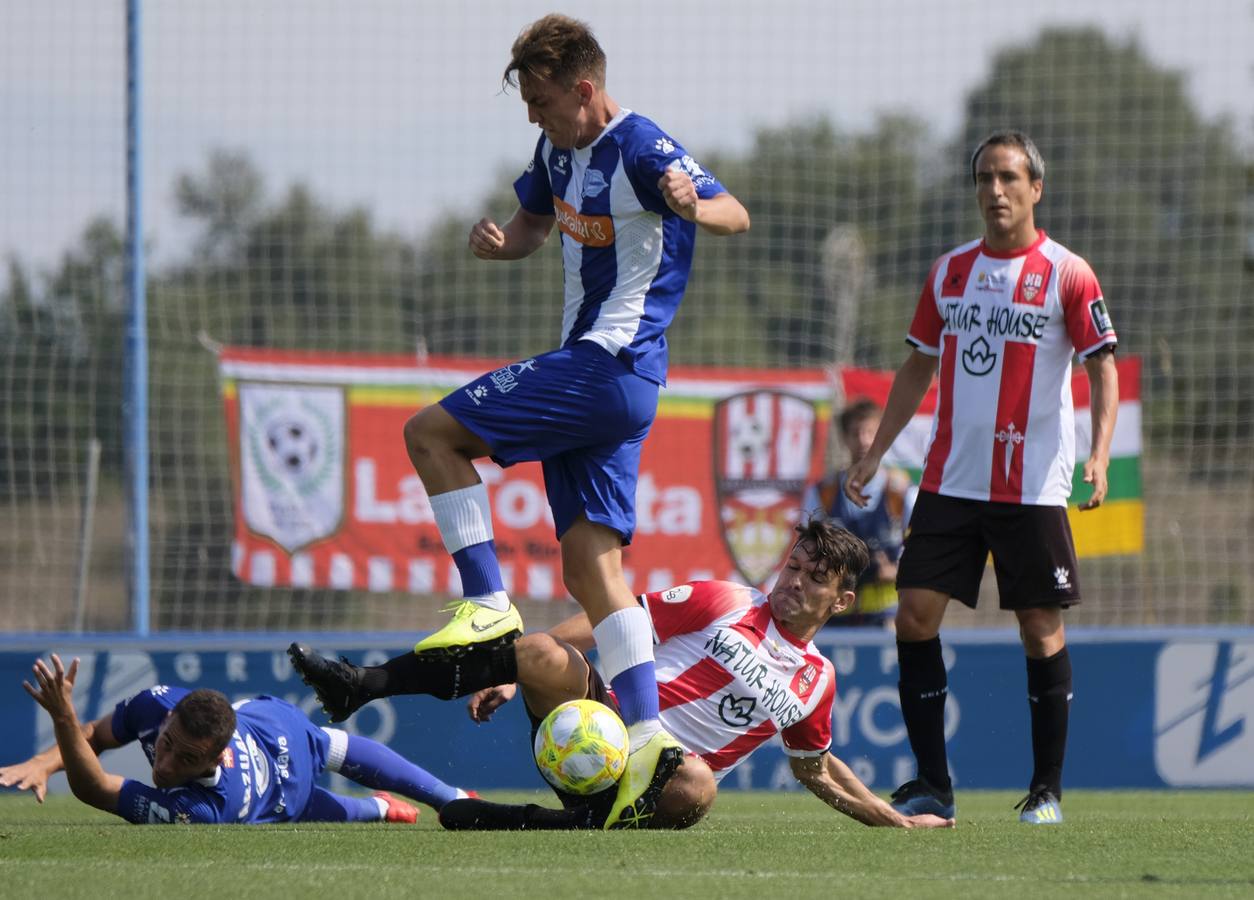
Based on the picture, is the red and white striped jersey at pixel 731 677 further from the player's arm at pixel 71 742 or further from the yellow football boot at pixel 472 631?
the player's arm at pixel 71 742

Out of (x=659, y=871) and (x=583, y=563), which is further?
(x=583, y=563)

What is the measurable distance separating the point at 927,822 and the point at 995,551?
883 mm

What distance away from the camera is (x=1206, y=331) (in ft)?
41.0

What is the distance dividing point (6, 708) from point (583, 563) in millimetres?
4897

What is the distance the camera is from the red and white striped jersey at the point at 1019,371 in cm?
505

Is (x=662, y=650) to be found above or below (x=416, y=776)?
above

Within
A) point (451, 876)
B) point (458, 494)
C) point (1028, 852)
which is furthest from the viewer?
point (458, 494)

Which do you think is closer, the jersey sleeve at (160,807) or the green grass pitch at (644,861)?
the green grass pitch at (644,861)

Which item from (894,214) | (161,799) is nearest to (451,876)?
(161,799)

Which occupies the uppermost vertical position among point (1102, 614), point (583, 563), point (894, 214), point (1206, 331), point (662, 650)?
point (894, 214)

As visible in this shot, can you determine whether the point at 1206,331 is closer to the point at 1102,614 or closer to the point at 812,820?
the point at 1102,614

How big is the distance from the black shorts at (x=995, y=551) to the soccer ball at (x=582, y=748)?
47.4 inches

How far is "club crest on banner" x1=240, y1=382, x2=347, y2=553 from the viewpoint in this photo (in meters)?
10.1

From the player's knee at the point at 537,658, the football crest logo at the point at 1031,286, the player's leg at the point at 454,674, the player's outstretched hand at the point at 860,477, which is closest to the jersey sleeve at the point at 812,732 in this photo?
the player's outstretched hand at the point at 860,477
